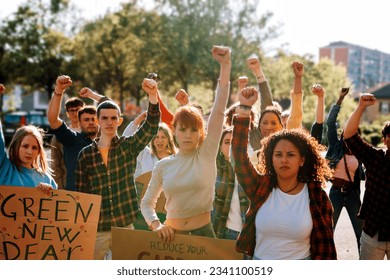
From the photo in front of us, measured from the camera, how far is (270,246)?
311 cm

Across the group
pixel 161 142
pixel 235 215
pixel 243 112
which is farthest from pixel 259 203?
pixel 161 142

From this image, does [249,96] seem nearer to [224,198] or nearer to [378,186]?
[378,186]

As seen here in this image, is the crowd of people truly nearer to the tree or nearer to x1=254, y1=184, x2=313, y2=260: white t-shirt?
x1=254, y1=184, x2=313, y2=260: white t-shirt

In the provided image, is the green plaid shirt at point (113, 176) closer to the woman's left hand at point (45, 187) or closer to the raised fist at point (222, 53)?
the woman's left hand at point (45, 187)

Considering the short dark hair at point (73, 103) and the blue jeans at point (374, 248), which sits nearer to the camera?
the blue jeans at point (374, 248)

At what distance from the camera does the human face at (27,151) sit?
13.4ft

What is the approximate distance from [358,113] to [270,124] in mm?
977

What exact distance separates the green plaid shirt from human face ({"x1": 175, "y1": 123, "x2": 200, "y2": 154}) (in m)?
0.41

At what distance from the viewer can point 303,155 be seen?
323 cm

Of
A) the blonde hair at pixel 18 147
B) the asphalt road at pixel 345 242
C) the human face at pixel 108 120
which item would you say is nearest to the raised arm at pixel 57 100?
the blonde hair at pixel 18 147

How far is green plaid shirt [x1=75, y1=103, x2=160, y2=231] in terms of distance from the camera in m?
4.14

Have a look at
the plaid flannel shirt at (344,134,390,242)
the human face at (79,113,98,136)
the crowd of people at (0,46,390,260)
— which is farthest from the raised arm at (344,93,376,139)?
the human face at (79,113,98,136)

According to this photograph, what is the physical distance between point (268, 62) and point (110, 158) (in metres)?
28.9
